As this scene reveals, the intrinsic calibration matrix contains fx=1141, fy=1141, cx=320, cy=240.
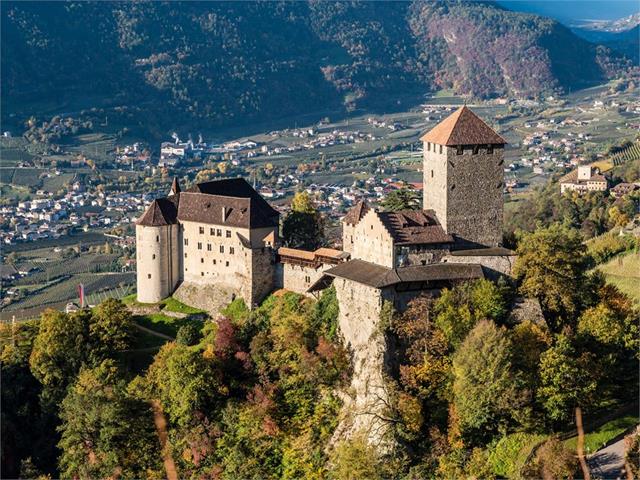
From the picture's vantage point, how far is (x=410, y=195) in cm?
5106

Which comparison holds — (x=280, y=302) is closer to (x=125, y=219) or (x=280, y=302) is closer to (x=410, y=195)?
(x=410, y=195)

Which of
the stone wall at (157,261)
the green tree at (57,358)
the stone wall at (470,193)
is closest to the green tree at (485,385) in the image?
the stone wall at (470,193)

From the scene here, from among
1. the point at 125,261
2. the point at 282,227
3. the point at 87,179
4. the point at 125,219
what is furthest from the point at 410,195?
the point at 87,179

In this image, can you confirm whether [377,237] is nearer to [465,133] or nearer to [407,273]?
[407,273]

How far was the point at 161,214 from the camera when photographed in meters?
52.5

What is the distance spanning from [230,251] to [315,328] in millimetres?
8709

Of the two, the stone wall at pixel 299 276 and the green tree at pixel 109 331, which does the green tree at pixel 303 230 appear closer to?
the stone wall at pixel 299 276

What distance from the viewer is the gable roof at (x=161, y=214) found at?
52.4 metres

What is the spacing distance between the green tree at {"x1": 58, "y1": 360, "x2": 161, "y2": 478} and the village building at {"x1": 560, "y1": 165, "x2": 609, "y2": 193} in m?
45.4

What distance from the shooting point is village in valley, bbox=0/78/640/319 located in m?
97.1

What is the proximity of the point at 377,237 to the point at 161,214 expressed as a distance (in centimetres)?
1378

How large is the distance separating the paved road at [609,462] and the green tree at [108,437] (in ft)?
54.1

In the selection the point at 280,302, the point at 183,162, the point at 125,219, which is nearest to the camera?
the point at 280,302

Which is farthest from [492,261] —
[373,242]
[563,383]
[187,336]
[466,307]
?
[187,336]
